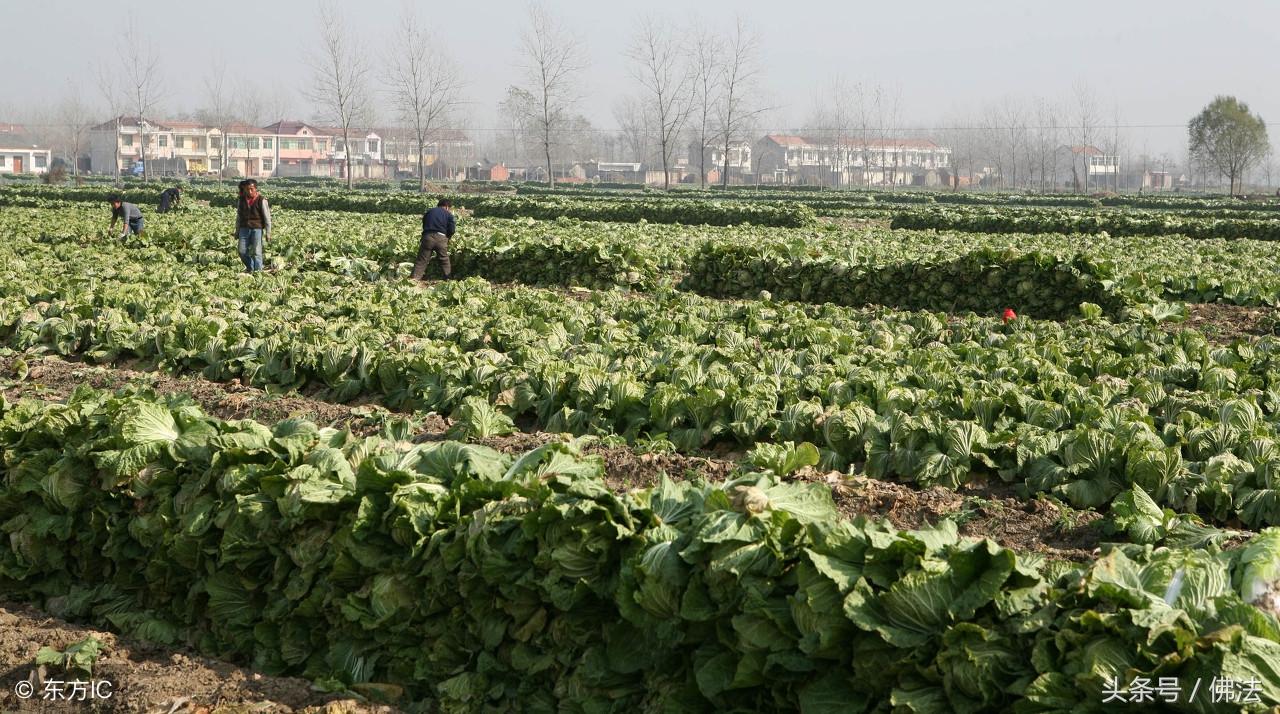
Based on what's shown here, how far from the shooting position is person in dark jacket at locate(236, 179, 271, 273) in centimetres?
1805

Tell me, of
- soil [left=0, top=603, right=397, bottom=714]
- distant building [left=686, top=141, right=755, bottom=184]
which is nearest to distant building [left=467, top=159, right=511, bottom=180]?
distant building [left=686, top=141, right=755, bottom=184]

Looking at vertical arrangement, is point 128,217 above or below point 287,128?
below

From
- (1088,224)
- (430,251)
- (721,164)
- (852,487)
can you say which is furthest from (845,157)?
(852,487)

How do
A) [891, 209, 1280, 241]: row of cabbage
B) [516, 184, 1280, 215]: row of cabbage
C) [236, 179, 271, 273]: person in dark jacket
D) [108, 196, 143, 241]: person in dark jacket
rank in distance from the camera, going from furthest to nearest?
[516, 184, 1280, 215]: row of cabbage
[891, 209, 1280, 241]: row of cabbage
[108, 196, 143, 241]: person in dark jacket
[236, 179, 271, 273]: person in dark jacket

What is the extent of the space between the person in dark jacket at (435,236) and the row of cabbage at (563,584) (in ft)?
44.2

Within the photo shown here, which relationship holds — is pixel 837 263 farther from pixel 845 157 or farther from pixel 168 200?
pixel 845 157

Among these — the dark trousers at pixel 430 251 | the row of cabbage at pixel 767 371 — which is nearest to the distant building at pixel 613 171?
the dark trousers at pixel 430 251

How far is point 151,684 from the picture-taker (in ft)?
15.2

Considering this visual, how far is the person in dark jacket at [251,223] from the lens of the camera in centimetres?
1805

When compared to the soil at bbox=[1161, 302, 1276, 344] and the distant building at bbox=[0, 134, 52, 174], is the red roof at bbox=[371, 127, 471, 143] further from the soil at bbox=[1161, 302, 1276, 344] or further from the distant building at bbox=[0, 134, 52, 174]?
the soil at bbox=[1161, 302, 1276, 344]

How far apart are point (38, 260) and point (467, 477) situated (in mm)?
16588

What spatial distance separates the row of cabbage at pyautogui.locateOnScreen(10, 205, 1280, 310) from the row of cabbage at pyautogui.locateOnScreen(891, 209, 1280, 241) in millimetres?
6471

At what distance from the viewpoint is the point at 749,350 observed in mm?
10289

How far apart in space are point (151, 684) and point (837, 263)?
1479 centimetres
